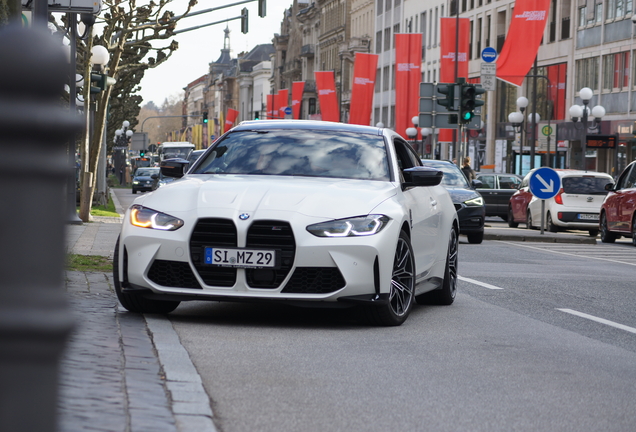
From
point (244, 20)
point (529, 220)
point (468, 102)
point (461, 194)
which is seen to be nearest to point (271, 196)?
point (461, 194)

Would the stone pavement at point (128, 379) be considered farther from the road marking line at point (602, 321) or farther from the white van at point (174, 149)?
the white van at point (174, 149)

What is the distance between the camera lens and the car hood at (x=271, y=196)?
7867 millimetres

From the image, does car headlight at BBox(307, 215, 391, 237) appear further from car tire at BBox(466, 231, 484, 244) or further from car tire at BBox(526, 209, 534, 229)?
car tire at BBox(526, 209, 534, 229)

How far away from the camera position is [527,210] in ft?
105

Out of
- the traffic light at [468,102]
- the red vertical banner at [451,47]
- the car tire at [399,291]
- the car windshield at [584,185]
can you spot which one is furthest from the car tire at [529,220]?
the car tire at [399,291]

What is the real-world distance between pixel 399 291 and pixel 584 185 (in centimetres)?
2184

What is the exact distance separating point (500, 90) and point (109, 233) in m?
50.7

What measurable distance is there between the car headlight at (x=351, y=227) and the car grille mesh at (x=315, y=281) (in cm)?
24

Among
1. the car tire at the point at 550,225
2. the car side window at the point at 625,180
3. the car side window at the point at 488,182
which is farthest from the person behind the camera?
the car side window at the point at 488,182

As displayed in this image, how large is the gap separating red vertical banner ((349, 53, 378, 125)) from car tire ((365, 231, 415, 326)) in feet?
177

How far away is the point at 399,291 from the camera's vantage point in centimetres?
849

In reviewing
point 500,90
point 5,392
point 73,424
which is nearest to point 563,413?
point 73,424

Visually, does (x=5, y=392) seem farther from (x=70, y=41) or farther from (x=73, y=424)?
(x=70, y=41)

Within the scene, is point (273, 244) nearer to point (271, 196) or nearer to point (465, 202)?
point (271, 196)
